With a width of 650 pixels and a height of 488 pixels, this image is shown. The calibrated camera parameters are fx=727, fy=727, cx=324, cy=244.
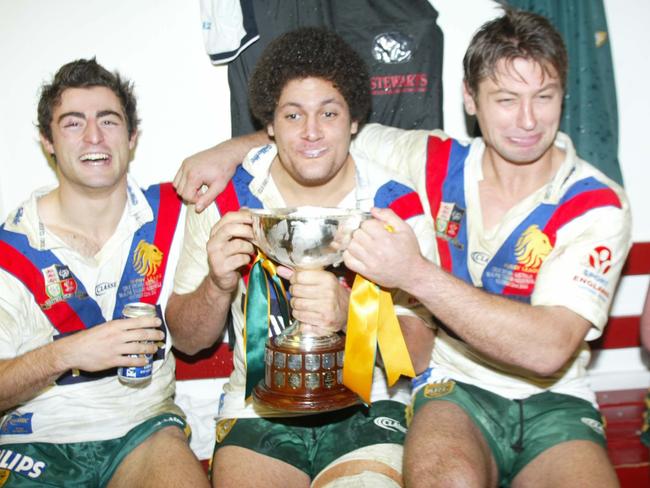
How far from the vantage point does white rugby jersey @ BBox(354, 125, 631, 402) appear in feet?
7.30

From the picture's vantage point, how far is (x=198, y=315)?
2.43 metres

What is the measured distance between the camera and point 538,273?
234 centimetres

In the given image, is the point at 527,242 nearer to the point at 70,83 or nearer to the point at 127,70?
the point at 70,83

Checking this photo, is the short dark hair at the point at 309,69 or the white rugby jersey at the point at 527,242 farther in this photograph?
the short dark hair at the point at 309,69

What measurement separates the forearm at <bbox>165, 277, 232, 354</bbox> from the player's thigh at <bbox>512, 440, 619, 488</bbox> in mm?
1078

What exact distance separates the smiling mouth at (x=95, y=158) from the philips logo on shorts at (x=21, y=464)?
1.00 m

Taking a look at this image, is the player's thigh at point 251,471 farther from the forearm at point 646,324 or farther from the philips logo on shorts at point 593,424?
the forearm at point 646,324

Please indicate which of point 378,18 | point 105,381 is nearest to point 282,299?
point 105,381

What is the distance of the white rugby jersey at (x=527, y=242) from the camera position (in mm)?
2227

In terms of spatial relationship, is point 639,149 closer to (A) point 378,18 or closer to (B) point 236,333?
(A) point 378,18

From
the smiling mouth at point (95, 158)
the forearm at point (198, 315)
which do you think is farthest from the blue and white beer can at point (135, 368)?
the smiling mouth at point (95, 158)

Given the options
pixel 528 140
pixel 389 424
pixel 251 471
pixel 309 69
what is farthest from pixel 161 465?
pixel 528 140

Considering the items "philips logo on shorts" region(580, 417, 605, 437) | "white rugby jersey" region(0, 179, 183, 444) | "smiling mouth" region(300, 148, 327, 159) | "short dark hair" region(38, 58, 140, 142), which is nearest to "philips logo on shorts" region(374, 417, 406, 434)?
"philips logo on shorts" region(580, 417, 605, 437)

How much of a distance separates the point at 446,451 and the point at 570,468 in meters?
0.37
